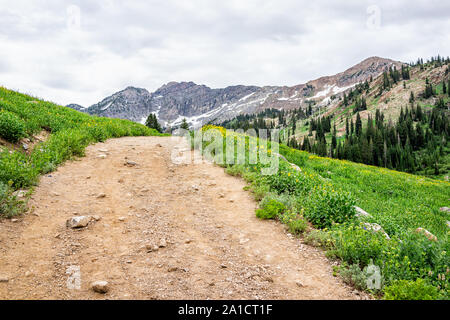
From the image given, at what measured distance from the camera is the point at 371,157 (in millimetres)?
102438

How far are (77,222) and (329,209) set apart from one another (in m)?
6.63

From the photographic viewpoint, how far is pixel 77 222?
6078 millimetres

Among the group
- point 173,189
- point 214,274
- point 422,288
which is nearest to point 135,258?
point 214,274

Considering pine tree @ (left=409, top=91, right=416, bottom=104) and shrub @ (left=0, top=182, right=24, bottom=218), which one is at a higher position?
pine tree @ (left=409, top=91, right=416, bottom=104)

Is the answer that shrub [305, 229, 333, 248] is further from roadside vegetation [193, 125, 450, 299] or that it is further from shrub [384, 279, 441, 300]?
shrub [384, 279, 441, 300]

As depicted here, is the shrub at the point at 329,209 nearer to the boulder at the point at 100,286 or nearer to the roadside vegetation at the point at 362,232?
the roadside vegetation at the point at 362,232

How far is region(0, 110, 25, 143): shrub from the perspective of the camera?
9.12 metres

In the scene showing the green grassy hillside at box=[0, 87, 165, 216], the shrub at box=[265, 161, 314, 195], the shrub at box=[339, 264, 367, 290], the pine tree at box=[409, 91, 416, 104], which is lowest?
the shrub at box=[339, 264, 367, 290]

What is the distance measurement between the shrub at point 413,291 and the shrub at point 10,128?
12364 millimetres

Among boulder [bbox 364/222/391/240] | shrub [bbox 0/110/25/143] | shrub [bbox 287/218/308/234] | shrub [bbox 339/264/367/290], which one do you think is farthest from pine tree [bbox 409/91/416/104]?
shrub [bbox 0/110/25/143]

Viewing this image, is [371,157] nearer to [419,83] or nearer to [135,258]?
[135,258]

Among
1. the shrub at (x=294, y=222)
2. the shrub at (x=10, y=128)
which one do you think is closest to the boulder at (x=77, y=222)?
the shrub at (x=294, y=222)

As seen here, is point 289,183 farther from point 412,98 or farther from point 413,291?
point 412,98

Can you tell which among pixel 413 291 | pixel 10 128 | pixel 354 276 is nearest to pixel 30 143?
pixel 10 128
